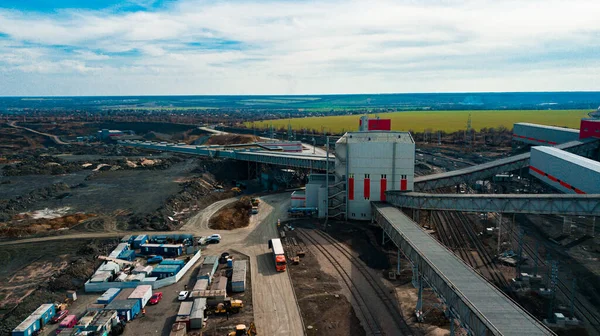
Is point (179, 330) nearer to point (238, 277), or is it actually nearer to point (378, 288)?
point (238, 277)

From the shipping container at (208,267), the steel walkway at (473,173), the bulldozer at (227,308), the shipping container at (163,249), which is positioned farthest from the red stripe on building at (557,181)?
the shipping container at (163,249)

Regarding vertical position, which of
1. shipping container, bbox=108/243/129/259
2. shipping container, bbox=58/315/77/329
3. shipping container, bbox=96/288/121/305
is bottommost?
shipping container, bbox=58/315/77/329

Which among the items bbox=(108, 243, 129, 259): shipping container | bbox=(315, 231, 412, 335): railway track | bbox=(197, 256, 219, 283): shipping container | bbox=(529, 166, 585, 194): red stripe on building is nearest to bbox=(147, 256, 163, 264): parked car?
bbox=(108, 243, 129, 259): shipping container

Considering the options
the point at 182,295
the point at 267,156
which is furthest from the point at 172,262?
the point at 267,156

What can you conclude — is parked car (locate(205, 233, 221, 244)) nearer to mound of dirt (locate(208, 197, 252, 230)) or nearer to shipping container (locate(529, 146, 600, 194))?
mound of dirt (locate(208, 197, 252, 230))

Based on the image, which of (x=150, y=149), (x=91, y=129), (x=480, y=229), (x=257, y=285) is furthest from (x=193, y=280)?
(x=91, y=129)
